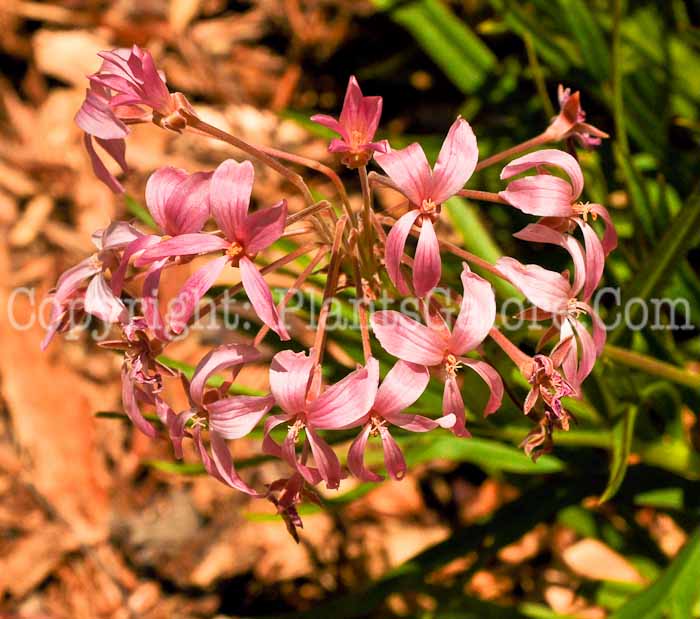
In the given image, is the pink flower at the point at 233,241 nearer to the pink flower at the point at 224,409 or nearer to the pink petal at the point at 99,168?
the pink flower at the point at 224,409

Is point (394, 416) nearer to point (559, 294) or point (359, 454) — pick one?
point (359, 454)

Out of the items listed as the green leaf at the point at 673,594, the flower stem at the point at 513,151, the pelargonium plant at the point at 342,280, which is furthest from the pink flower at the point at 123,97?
the green leaf at the point at 673,594

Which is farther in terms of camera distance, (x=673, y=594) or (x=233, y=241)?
(x=673, y=594)

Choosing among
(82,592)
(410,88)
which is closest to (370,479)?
(82,592)

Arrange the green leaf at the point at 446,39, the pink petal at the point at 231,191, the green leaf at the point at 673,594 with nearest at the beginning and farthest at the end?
the pink petal at the point at 231,191 < the green leaf at the point at 673,594 < the green leaf at the point at 446,39

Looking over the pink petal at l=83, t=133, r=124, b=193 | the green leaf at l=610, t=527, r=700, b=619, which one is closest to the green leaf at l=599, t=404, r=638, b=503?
the green leaf at l=610, t=527, r=700, b=619

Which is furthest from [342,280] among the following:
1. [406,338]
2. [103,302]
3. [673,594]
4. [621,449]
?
[673,594]

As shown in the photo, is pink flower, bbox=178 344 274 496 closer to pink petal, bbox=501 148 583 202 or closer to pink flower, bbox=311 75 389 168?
pink flower, bbox=311 75 389 168
